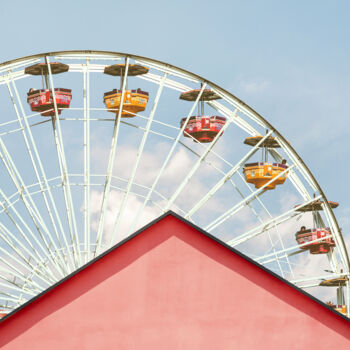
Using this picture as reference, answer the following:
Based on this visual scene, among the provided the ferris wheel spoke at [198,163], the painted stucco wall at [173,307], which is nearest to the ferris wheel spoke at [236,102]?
the ferris wheel spoke at [198,163]

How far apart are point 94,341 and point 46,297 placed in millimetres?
945

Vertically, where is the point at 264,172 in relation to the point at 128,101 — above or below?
below

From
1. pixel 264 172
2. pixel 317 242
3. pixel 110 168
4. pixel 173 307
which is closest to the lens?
pixel 173 307

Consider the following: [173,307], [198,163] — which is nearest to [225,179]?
[198,163]

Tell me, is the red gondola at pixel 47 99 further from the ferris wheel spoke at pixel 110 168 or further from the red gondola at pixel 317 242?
the red gondola at pixel 317 242

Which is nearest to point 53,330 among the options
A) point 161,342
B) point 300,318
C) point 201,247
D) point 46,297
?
point 46,297

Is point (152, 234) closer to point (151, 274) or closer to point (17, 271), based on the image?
point (151, 274)

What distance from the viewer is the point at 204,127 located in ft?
75.5

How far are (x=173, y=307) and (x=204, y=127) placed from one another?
13.8m

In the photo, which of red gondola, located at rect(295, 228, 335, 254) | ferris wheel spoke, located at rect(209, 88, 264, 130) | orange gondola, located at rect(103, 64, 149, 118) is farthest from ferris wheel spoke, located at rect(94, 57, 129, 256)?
red gondola, located at rect(295, 228, 335, 254)

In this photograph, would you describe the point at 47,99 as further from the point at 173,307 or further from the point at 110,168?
the point at 173,307

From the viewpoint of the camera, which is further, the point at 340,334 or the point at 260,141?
the point at 260,141

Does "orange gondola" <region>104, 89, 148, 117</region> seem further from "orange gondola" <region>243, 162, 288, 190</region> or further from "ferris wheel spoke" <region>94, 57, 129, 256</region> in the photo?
"orange gondola" <region>243, 162, 288, 190</region>

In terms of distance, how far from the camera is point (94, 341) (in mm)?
9516
